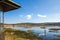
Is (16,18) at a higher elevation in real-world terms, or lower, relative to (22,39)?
higher

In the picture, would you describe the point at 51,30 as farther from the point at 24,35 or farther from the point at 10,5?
the point at 10,5

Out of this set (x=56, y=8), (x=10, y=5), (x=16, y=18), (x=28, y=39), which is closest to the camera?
(x=10, y=5)

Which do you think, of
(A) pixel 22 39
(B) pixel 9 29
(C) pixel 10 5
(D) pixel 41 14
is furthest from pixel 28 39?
(C) pixel 10 5

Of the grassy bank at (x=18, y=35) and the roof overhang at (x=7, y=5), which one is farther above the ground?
the roof overhang at (x=7, y=5)

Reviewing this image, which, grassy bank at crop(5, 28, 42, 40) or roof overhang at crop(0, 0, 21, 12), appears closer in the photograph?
roof overhang at crop(0, 0, 21, 12)

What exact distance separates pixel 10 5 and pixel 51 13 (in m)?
4.27

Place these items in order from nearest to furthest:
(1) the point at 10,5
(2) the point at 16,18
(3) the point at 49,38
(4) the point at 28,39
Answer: (1) the point at 10,5 < (3) the point at 49,38 < (4) the point at 28,39 < (2) the point at 16,18

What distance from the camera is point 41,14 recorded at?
30.8 feet

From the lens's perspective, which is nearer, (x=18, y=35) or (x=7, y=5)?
(x=7, y=5)

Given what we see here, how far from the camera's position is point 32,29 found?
24.4ft

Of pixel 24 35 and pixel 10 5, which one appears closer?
pixel 10 5

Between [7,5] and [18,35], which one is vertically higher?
[7,5]

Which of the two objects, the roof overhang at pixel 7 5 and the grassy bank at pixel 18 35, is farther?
Result: the grassy bank at pixel 18 35

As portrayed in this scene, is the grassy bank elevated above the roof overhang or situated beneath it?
situated beneath
